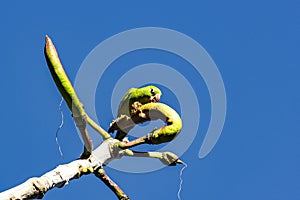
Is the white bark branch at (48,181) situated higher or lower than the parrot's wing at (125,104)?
lower

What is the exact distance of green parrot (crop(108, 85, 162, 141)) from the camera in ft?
19.6

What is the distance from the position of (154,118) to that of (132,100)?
0.29 meters

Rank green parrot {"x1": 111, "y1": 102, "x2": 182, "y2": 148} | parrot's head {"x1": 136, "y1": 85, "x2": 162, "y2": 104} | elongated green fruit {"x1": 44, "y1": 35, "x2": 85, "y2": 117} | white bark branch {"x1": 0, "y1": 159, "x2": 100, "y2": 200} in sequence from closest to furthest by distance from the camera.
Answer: white bark branch {"x1": 0, "y1": 159, "x2": 100, "y2": 200} → elongated green fruit {"x1": 44, "y1": 35, "x2": 85, "y2": 117} → green parrot {"x1": 111, "y1": 102, "x2": 182, "y2": 148} → parrot's head {"x1": 136, "y1": 85, "x2": 162, "y2": 104}

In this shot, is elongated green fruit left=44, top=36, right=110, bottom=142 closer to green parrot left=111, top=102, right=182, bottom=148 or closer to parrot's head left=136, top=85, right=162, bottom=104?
green parrot left=111, top=102, right=182, bottom=148

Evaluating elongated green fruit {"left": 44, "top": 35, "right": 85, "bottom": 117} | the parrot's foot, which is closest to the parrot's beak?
the parrot's foot

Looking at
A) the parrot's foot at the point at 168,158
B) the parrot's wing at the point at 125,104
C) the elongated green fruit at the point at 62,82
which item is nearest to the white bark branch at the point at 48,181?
the elongated green fruit at the point at 62,82

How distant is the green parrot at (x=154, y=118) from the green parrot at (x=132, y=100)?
2cm

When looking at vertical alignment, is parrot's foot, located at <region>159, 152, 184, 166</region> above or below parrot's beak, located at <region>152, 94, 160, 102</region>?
below

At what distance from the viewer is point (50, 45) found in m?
5.38

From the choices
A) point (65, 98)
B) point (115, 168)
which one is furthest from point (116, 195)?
point (65, 98)

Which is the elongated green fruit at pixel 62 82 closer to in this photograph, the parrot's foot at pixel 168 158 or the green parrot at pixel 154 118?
the green parrot at pixel 154 118

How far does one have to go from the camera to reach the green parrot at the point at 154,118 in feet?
18.5

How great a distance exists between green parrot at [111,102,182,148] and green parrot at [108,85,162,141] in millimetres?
20

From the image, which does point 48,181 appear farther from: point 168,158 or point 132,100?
point 168,158
